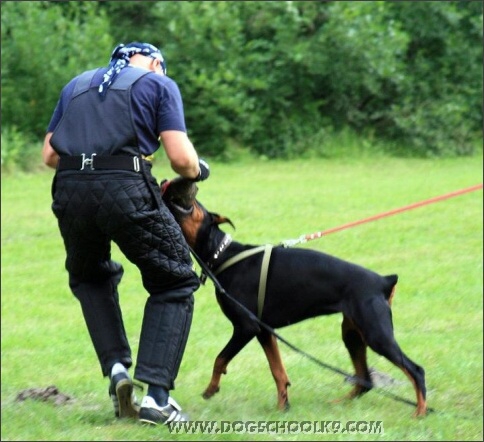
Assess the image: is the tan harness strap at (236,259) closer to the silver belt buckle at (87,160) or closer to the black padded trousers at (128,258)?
the black padded trousers at (128,258)

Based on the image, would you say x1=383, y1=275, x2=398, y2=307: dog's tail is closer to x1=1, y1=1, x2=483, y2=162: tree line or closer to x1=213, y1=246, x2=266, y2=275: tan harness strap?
x1=213, y1=246, x2=266, y2=275: tan harness strap

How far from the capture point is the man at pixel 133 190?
193 inches

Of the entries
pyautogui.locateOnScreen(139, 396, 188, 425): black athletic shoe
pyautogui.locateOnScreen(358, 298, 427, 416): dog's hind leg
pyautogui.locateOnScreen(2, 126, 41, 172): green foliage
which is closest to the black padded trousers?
pyautogui.locateOnScreen(139, 396, 188, 425): black athletic shoe

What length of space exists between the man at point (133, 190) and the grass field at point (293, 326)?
0.37 meters

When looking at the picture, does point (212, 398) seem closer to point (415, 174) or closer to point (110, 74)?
point (110, 74)

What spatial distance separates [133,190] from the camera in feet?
16.1

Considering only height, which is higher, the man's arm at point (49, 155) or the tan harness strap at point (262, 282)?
the man's arm at point (49, 155)

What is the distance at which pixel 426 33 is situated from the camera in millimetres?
21984

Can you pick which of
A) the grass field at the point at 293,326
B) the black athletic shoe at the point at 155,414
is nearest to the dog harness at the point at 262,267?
the grass field at the point at 293,326

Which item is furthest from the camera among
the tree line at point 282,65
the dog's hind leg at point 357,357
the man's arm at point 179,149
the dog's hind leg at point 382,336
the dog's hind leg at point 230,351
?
the tree line at point 282,65

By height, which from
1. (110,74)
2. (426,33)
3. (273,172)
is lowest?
(273,172)

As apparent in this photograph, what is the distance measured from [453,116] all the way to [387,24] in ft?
7.56

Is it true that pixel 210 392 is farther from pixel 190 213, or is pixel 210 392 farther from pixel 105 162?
pixel 105 162

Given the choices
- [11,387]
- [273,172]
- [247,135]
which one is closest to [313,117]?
[247,135]
